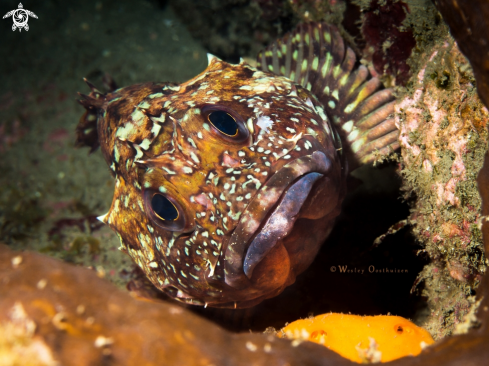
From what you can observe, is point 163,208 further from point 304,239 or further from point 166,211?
point 304,239

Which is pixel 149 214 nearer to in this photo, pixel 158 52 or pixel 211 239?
pixel 211 239

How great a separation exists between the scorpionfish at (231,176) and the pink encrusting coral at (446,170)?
0.46 metres

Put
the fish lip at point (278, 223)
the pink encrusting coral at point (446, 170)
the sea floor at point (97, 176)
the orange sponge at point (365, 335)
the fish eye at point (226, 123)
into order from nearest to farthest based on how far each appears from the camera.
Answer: the orange sponge at point (365, 335) → the fish lip at point (278, 223) → the pink encrusting coral at point (446, 170) → the fish eye at point (226, 123) → the sea floor at point (97, 176)

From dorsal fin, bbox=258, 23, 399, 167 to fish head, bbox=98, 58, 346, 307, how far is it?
55 centimetres

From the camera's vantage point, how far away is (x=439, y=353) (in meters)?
1.54

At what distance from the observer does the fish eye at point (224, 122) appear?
A: 273cm

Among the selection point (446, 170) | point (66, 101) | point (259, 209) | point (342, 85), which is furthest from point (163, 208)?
point (66, 101)

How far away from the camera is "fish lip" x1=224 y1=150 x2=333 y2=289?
238cm

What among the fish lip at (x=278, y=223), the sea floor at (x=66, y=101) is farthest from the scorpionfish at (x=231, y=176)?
the sea floor at (x=66, y=101)

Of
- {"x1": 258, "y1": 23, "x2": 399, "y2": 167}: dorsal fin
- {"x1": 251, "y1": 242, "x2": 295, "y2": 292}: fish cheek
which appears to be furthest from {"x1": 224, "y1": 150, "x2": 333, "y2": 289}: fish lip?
{"x1": 258, "y1": 23, "x2": 399, "y2": 167}: dorsal fin

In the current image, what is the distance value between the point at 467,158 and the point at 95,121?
171 inches

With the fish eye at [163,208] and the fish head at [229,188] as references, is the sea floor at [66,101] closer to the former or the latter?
the fish head at [229,188]

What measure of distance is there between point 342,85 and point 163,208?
2673 mm

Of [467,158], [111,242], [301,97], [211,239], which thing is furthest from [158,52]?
[467,158]
